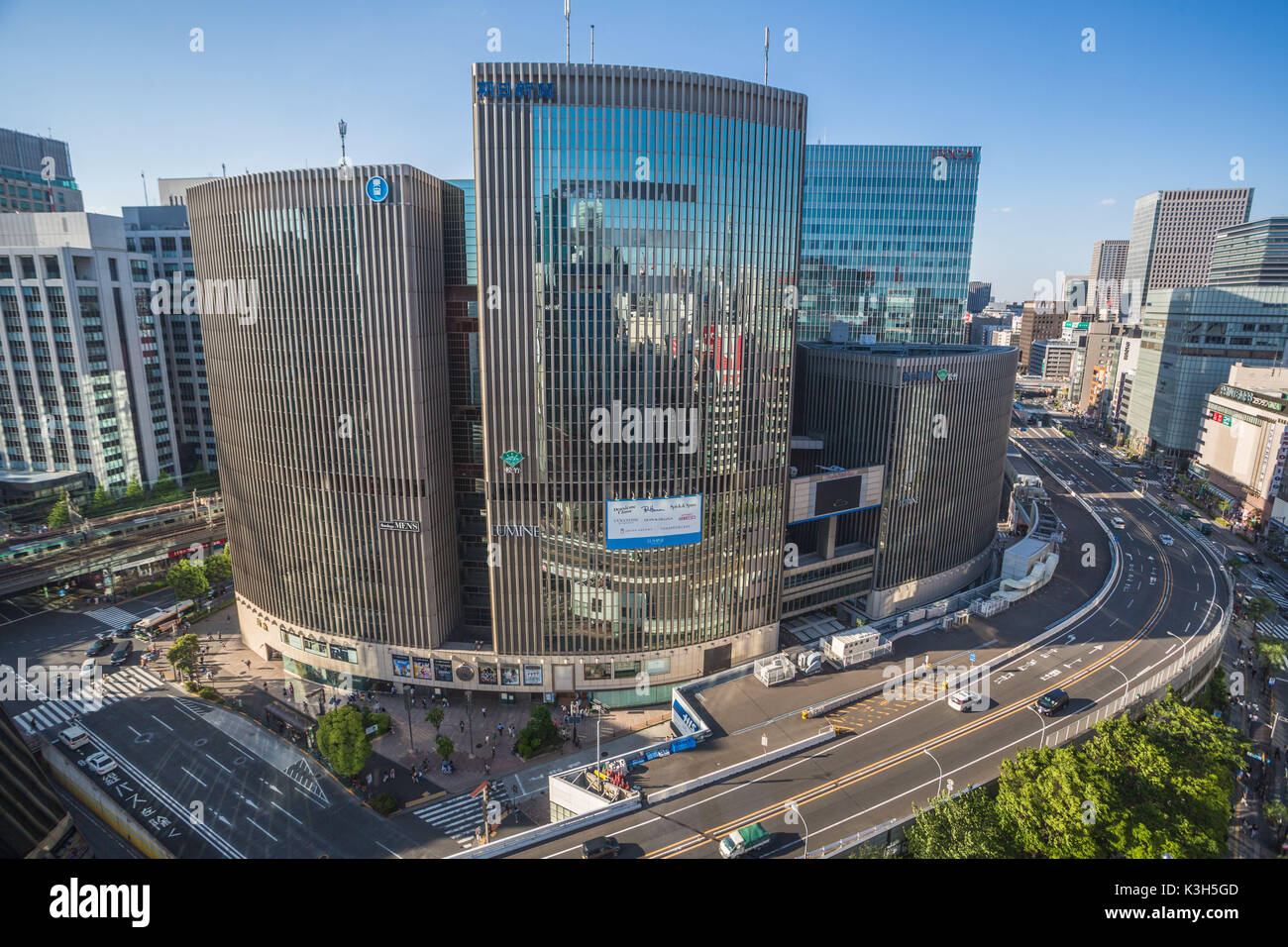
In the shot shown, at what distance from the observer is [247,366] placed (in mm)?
76250

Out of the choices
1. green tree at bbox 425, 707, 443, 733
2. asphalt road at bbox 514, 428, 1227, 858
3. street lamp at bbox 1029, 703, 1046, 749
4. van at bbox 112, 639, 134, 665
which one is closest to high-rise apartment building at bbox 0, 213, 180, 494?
van at bbox 112, 639, 134, 665

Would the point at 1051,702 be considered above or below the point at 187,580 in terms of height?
below

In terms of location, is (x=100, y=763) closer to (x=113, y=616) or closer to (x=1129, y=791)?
(x=113, y=616)

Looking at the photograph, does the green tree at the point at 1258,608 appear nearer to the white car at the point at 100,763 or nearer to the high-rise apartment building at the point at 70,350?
the white car at the point at 100,763

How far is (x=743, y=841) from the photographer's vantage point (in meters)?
48.5

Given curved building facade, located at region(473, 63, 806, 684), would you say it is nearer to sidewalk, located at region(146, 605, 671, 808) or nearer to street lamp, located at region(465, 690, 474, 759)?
sidewalk, located at region(146, 605, 671, 808)

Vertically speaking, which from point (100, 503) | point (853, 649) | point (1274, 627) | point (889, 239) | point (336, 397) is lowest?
point (1274, 627)

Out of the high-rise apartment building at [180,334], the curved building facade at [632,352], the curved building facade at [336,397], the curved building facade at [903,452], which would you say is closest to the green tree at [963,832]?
the curved building facade at [632,352]

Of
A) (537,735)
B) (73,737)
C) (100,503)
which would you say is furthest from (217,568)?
(537,735)

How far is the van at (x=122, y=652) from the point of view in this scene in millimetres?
87000

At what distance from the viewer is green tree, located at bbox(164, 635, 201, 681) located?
78.1 metres

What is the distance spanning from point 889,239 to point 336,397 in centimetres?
11871

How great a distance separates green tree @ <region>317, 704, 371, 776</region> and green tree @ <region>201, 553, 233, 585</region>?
5077 centimetres
